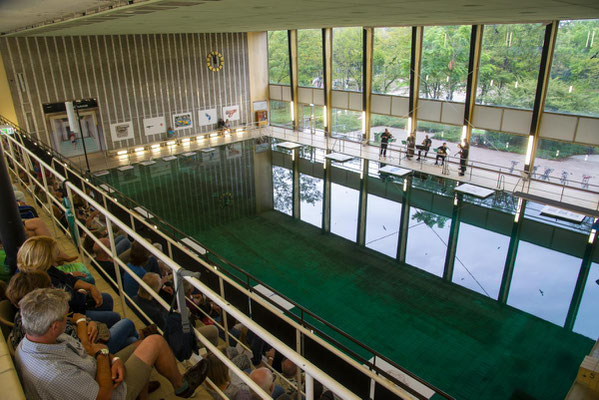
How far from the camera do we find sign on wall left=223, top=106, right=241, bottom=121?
20.4 m

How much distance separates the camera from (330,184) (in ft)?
44.2

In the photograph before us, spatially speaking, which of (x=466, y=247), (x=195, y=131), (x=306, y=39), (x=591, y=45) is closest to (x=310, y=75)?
(x=306, y=39)

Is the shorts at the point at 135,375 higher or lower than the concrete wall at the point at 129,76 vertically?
lower

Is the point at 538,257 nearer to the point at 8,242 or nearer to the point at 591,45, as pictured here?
the point at 591,45

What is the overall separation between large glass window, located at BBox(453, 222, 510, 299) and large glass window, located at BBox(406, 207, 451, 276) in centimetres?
35

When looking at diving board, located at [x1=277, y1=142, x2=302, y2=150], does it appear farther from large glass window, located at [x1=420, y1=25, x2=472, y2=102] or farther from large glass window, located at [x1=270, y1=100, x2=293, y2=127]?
large glass window, located at [x1=420, y1=25, x2=472, y2=102]

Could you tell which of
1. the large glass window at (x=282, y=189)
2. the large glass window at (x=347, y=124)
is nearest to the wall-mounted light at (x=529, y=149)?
the large glass window at (x=347, y=124)

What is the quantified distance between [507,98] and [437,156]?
292 cm

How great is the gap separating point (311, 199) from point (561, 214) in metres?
6.78

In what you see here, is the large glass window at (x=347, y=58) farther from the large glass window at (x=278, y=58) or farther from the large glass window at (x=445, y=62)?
the large glass window at (x=278, y=58)

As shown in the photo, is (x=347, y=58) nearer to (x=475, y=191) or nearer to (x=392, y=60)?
(x=392, y=60)

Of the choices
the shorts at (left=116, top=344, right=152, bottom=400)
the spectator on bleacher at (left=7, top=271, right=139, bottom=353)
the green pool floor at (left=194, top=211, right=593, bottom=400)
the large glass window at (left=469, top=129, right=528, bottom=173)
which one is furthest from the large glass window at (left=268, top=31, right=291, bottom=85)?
the shorts at (left=116, top=344, right=152, bottom=400)

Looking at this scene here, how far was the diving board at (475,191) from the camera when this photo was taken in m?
12.3

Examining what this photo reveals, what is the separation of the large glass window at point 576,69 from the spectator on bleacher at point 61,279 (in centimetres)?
1334
